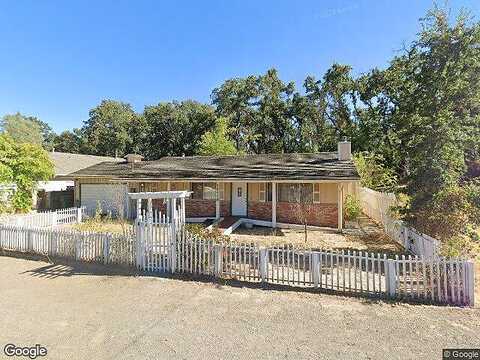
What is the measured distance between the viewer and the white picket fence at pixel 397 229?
353 inches

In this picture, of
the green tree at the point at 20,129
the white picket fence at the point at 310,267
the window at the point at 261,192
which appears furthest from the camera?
the green tree at the point at 20,129

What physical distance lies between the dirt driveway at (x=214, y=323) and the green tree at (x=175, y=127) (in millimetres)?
38374

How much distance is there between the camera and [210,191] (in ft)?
63.8

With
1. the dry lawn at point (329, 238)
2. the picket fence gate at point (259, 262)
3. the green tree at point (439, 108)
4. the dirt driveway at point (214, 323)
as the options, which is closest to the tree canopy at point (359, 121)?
the green tree at point (439, 108)

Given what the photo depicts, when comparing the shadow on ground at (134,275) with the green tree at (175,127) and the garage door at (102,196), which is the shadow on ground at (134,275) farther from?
the green tree at (175,127)

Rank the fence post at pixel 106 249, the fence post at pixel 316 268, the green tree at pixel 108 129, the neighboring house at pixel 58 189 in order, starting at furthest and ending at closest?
1. the green tree at pixel 108 129
2. the neighboring house at pixel 58 189
3. the fence post at pixel 106 249
4. the fence post at pixel 316 268

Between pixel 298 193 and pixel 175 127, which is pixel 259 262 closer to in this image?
pixel 298 193

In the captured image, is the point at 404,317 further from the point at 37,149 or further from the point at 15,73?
the point at 15,73

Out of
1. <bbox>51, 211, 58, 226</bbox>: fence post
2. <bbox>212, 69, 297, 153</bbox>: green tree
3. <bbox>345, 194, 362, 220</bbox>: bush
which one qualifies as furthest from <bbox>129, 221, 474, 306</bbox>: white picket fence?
<bbox>212, 69, 297, 153</bbox>: green tree

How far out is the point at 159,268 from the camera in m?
9.19

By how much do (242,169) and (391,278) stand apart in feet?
42.1

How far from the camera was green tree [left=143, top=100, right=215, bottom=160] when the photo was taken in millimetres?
45656

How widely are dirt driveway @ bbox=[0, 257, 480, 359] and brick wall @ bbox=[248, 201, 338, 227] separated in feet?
31.3

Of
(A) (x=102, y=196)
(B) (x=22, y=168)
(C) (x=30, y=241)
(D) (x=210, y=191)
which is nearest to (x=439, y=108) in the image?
(D) (x=210, y=191)
